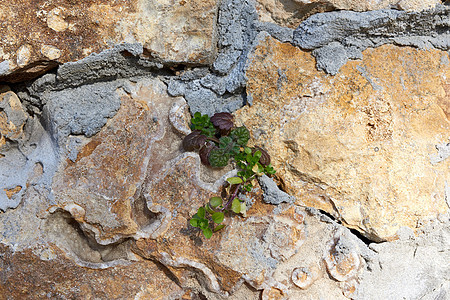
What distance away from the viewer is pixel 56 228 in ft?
6.82

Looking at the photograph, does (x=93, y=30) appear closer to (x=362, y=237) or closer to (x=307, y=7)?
(x=307, y=7)

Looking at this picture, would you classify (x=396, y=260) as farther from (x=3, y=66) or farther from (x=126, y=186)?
(x=3, y=66)

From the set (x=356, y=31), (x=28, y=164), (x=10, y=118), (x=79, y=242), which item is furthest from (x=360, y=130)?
(x=10, y=118)

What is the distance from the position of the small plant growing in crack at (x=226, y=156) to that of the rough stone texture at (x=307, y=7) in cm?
59

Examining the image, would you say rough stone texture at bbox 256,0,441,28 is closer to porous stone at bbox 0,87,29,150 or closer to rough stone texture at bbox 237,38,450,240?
rough stone texture at bbox 237,38,450,240

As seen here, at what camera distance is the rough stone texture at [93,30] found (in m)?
2.03

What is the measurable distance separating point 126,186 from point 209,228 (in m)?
Result: 0.49

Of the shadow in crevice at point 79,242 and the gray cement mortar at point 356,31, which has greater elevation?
the gray cement mortar at point 356,31

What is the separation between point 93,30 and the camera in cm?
208

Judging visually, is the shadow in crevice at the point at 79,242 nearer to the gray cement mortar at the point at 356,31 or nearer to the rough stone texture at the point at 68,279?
the rough stone texture at the point at 68,279

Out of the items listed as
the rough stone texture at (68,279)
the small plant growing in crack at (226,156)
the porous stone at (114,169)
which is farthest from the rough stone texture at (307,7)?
the rough stone texture at (68,279)

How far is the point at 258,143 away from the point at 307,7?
76 centimetres

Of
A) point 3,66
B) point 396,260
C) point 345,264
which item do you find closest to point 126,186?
point 3,66

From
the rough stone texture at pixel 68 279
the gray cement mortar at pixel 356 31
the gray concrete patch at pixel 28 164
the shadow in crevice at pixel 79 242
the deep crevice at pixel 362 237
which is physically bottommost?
the rough stone texture at pixel 68 279
